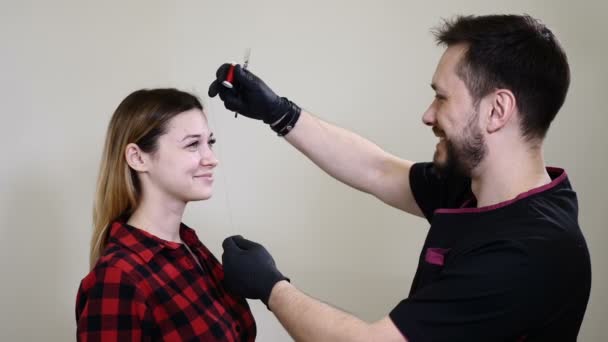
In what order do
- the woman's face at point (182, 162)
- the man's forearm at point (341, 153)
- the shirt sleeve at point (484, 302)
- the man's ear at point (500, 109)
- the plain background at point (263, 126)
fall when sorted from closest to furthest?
the shirt sleeve at point (484, 302) < the man's ear at point (500, 109) < the woman's face at point (182, 162) < the man's forearm at point (341, 153) < the plain background at point (263, 126)

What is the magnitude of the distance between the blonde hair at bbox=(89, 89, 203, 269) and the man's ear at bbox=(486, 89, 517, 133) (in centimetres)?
69

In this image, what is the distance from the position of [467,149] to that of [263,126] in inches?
33.5

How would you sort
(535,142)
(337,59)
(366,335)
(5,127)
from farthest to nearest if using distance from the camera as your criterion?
(337,59) < (5,127) < (535,142) < (366,335)

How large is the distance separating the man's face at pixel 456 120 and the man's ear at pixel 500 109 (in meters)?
0.03

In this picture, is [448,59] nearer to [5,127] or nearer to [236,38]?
[236,38]

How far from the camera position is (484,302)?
0.98 meters

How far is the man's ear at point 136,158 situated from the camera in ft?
4.10

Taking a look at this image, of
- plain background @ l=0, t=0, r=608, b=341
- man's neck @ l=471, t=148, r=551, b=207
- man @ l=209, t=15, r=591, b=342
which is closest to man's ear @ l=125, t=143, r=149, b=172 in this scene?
man @ l=209, t=15, r=591, b=342

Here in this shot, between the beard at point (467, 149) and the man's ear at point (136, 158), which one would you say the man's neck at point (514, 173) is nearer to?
the beard at point (467, 149)

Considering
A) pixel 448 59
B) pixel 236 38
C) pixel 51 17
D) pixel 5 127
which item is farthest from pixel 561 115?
pixel 5 127

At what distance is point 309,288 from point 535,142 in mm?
1000

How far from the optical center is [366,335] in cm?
100

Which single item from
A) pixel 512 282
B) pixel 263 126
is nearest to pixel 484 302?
pixel 512 282

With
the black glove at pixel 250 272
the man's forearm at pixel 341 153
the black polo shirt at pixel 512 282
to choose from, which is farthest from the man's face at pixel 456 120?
the black glove at pixel 250 272
